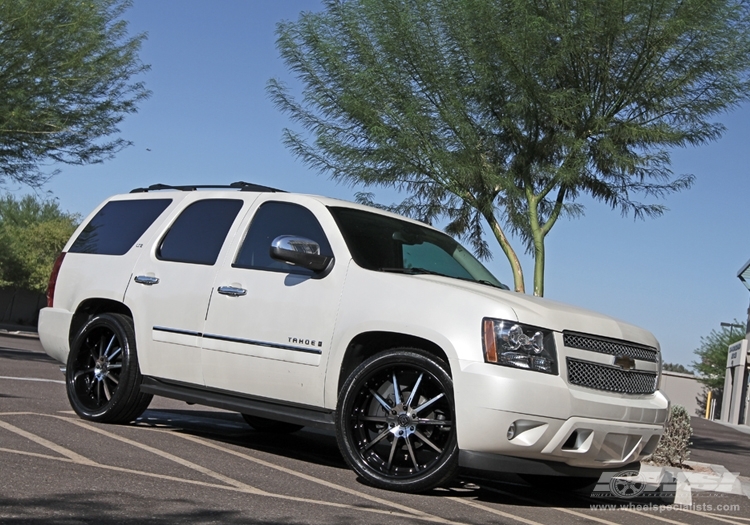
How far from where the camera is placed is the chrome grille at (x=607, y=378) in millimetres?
6422

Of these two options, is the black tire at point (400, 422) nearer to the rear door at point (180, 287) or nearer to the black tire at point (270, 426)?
the rear door at point (180, 287)

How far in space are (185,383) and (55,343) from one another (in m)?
1.83

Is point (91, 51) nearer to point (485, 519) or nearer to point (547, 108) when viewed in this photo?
point (547, 108)

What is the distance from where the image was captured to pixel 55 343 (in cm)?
888

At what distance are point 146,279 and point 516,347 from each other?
330 centimetres

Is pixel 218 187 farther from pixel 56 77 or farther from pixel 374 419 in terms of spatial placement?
pixel 56 77

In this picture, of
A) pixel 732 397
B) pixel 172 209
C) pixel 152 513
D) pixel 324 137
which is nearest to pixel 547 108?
pixel 324 137

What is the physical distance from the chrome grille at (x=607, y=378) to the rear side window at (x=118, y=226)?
3.92m

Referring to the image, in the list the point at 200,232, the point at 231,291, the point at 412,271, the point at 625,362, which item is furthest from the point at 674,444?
the point at 200,232

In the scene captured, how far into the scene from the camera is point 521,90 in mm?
10859

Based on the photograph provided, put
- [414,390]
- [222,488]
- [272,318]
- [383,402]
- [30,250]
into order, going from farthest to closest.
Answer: [30,250]
[272,318]
[383,402]
[414,390]
[222,488]

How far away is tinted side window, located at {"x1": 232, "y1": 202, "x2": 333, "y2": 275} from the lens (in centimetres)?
744

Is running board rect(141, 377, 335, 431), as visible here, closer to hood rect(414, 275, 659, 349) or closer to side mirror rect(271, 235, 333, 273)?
side mirror rect(271, 235, 333, 273)

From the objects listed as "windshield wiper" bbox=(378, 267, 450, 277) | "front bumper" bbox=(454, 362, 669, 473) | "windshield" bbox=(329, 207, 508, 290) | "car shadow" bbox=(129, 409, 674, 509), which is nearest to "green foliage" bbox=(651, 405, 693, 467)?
"car shadow" bbox=(129, 409, 674, 509)
